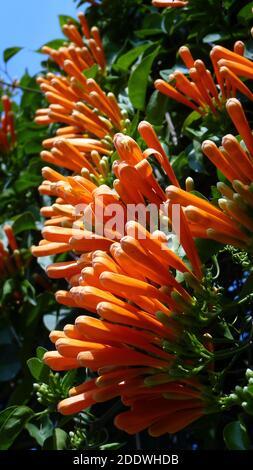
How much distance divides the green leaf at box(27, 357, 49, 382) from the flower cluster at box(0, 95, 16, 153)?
4.99 feet

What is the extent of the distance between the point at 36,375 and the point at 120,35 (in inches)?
63.7

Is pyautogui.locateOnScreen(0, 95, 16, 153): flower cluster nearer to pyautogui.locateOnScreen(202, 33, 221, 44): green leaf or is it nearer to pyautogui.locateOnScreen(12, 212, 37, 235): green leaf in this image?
pyautogui.locateOnScreen(12, 212, 37, 235): green leaf

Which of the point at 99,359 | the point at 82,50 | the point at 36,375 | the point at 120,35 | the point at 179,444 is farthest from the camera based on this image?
the point at 120,35

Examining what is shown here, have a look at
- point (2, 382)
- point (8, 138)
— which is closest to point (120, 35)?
point (8, 138)

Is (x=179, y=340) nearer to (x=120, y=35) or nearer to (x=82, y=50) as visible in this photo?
(x=82, y=50)

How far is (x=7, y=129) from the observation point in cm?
310

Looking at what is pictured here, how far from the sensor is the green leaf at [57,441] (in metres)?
1.78

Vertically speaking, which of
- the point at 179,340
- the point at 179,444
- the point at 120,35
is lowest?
the point at 179,444

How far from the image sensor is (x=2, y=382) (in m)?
2.65

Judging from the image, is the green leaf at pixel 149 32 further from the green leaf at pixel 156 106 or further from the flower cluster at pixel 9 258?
the flower cluster at pixel 9 258

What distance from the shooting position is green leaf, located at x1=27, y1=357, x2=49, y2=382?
177cm

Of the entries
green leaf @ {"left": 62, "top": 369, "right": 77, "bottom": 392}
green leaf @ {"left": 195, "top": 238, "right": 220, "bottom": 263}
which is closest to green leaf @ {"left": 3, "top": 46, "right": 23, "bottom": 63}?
green leaf @ {"left": 62, "top": 369, "right": 77, "bottom": 392}

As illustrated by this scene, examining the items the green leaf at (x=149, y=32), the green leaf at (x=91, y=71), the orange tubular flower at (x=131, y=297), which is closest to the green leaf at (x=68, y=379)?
the orange tubular flower at (x=131, y=297)

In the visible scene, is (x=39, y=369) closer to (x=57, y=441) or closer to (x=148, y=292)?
(x=57, y=441)
